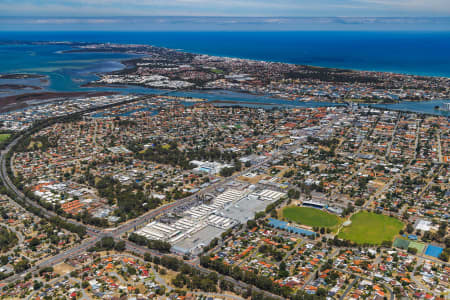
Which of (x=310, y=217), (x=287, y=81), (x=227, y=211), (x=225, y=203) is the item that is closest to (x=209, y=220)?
(x=227, y=211)

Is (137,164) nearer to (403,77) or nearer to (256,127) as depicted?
(256,127)

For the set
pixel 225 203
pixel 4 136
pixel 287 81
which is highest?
pixel 287 81

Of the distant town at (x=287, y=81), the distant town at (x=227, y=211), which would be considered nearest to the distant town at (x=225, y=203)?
the distant town at (x=227, y=211)

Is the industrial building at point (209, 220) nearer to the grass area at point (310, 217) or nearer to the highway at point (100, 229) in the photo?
the highway at point (100, 229)

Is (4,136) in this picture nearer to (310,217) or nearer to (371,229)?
(310,217)

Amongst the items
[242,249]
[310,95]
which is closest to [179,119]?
[310,95]

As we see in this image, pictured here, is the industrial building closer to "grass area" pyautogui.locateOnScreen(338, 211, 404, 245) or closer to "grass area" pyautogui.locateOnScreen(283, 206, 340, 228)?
"grass area" pyautogui.locateOnScreen(283, 206, 340, 228)

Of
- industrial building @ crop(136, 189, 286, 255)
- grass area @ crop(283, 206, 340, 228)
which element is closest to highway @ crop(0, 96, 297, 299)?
industrial building @ crop(136, 189, 286, 255)
